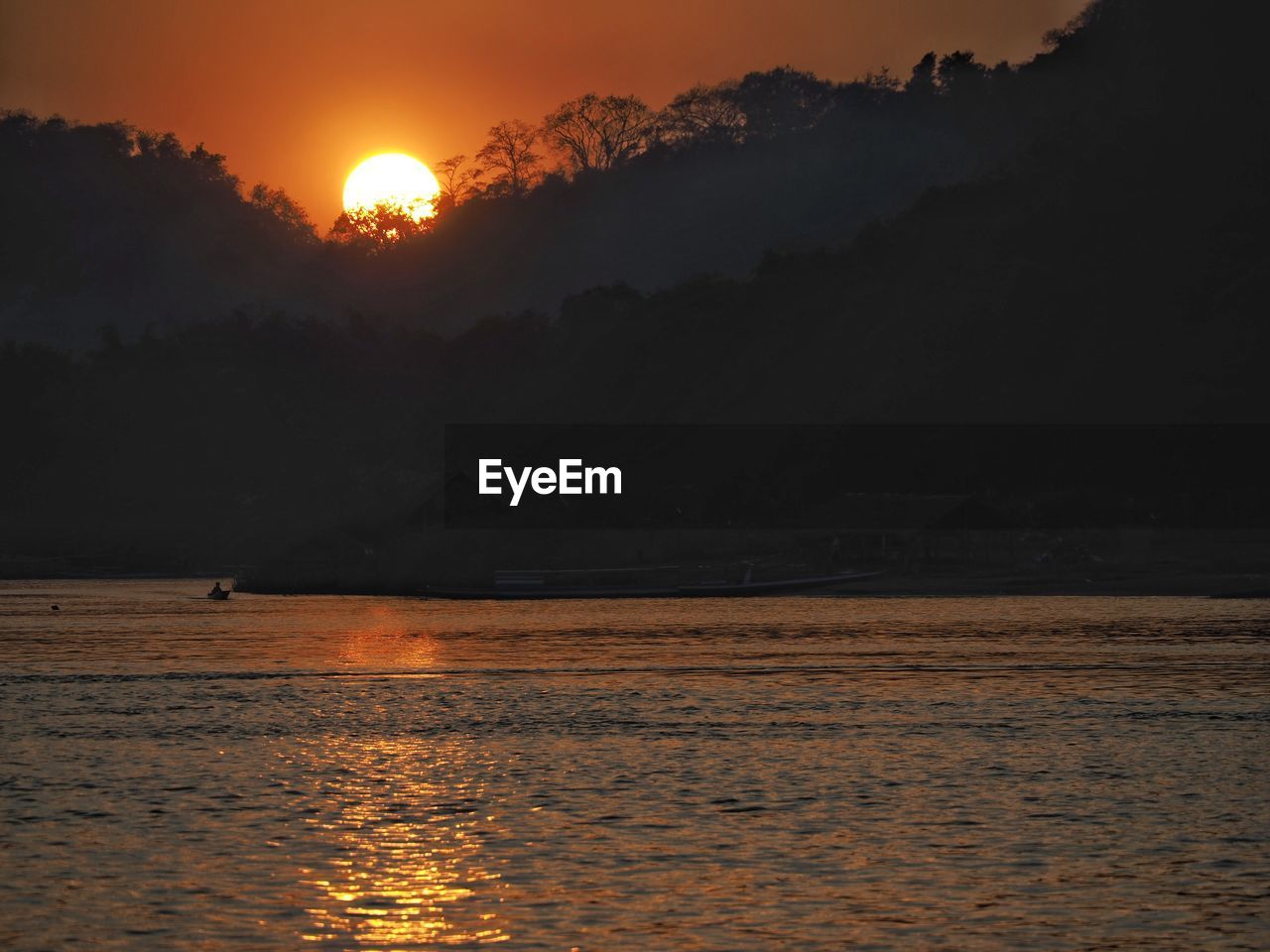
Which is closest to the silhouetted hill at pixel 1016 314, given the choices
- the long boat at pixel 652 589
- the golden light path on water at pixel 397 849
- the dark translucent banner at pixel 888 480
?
the dark translucent banner at pixel 888 480

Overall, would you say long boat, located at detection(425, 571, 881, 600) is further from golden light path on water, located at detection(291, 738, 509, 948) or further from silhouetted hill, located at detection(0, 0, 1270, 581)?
golden light path on water, located at detection(291, 738, 509, 948)

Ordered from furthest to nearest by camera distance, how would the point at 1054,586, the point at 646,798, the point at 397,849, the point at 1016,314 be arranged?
the point at 1016,314 → the point at 1054,586 → the point at 646,798 → the point at 397,849

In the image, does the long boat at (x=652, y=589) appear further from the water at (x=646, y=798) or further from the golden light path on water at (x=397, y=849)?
the golden light path on water at (x=397, y=849)

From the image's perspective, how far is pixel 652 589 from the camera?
4619 inches

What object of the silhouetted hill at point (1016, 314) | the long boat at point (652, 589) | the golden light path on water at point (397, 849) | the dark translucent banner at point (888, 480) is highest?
the silhouetted hill at point (1016, 314)

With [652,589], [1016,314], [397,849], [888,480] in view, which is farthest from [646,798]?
[1016,314]

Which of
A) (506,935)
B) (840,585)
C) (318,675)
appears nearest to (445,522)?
(840,585)

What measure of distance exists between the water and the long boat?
36.4 meters

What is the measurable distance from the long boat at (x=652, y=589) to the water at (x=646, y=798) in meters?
36.4

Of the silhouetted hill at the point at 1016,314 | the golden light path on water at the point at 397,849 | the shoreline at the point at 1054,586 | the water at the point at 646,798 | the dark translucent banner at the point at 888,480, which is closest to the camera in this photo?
the golden light path on water at the point at 397,849

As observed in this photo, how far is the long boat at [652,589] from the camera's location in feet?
357

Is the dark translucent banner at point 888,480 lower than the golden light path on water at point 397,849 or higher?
higher

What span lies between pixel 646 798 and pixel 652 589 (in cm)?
8336

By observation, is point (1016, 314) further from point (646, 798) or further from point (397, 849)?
point (397, 849)
